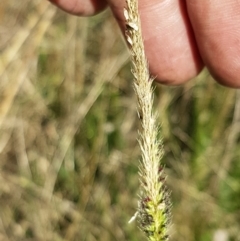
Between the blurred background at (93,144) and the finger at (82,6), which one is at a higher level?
the finger at (82,6)

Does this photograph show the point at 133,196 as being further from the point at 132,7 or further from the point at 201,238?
the point at 132,7

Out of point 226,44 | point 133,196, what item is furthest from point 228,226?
point 226,44

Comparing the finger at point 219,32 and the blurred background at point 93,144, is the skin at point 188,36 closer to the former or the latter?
the finger at point 219,32

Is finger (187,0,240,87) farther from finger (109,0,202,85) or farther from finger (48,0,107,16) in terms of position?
finger (48,0,107,16)

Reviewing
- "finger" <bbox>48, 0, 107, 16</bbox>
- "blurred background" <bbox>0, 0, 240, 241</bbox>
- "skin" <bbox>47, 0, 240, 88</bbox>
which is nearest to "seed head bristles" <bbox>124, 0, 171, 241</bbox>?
"skin" <bbox>47, 0, 240, 88</bbox>

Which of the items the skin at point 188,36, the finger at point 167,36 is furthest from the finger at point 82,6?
the finger at point 167,36

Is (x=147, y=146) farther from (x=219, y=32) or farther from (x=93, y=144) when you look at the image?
(x=93, y=144)
